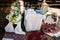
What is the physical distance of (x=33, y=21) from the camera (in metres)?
1.93

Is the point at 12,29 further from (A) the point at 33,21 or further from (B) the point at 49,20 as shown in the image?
(B) the point at 49,20

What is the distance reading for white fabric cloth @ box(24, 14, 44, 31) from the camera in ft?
6.30

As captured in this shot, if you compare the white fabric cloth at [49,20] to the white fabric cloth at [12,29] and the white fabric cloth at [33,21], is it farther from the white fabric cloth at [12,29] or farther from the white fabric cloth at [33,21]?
the white fabric cloth at [12,29]

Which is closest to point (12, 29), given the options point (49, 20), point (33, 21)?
point (33, 21)

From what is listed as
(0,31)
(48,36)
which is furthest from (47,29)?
(0,31)

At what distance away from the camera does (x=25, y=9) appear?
7.06 feet

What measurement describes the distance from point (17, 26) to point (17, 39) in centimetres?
19

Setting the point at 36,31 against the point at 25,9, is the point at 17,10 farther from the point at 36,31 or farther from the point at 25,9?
the point at 36,31

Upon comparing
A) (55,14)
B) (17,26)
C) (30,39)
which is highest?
(55,14)

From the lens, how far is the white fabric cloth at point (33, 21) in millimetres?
1921

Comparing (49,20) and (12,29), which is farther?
(49,20)

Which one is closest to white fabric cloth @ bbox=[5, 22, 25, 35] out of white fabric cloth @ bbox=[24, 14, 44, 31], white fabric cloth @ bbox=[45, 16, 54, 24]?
white fabric cloth @ bbox=[24, 14, 44, 31]

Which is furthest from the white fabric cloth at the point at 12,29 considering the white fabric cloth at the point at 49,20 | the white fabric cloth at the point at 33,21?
the white fabric cloth at the point at 49,20

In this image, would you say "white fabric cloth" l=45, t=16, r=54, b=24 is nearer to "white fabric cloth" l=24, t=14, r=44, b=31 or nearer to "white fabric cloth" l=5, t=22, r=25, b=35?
"white fabric cloth" l=24, t=14, r=44, b=31
